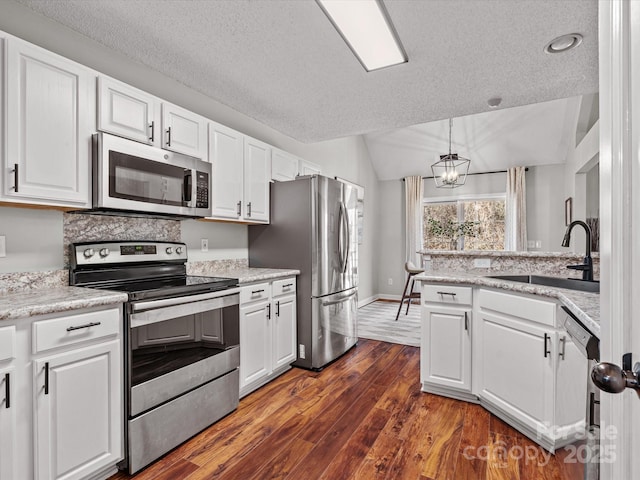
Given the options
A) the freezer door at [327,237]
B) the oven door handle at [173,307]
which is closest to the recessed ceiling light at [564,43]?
the freezer door at [327,237]

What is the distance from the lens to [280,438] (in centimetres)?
202

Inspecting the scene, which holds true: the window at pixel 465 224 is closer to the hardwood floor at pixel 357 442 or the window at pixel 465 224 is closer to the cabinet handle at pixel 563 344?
the hardwood floor at pixel 357 442

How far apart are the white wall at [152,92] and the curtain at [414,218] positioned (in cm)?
174

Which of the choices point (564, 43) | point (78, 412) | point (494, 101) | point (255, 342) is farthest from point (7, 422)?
point (494, 101)

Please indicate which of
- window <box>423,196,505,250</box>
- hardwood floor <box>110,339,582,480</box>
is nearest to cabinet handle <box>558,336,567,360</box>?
hardwood floor <box>110,339,582,480</box>

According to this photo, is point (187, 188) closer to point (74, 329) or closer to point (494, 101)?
point (74, 329)

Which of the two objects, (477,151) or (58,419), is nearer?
(58,419)

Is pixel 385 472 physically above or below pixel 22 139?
below

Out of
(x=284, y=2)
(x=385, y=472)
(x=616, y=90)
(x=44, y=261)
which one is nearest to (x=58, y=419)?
(x=44, y=261)

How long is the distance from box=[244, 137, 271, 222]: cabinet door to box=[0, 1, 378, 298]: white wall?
33cm

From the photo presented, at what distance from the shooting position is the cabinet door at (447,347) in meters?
2.43

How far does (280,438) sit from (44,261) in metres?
1.74

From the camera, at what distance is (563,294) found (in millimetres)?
1702

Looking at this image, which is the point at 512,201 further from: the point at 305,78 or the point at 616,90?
the point at 616,90
